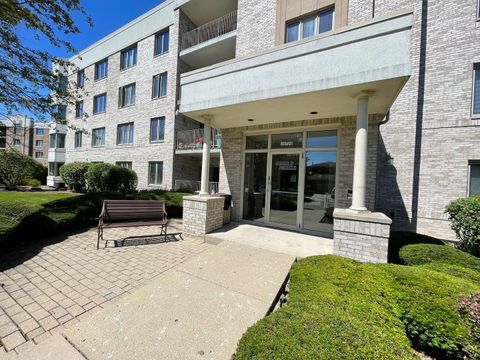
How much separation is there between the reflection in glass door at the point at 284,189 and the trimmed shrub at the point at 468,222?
3859 millimetres

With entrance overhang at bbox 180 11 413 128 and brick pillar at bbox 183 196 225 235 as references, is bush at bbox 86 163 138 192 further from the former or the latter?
entrance overhang at bbox 180 11 413 128

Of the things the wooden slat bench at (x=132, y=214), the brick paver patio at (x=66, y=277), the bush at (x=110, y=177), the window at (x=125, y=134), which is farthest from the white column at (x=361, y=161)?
the window at (x=125, y=134)

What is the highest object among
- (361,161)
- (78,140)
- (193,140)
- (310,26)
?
(310,26)

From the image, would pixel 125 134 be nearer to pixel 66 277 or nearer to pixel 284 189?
pixel 284 189

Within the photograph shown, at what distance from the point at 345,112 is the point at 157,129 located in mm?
11847

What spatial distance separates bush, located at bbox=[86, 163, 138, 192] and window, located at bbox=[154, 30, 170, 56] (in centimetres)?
842

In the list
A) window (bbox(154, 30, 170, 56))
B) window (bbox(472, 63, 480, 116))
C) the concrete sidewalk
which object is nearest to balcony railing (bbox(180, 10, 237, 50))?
window (bbox(154, 30, 170, 56))

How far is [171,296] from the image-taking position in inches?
120

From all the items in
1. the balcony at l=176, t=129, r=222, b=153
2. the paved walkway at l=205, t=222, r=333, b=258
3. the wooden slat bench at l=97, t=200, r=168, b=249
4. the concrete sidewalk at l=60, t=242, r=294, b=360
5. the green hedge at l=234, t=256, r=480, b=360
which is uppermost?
the balcony at l=176, t=129, r=222, b=153

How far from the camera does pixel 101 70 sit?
17.5 metres

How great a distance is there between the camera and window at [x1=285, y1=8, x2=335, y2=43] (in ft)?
24.2

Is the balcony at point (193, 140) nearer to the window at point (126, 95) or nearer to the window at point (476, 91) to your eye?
the window at point (126, 95)

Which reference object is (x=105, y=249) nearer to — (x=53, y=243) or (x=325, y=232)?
(x=53, y=243)

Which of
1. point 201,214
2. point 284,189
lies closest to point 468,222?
point 284,189
